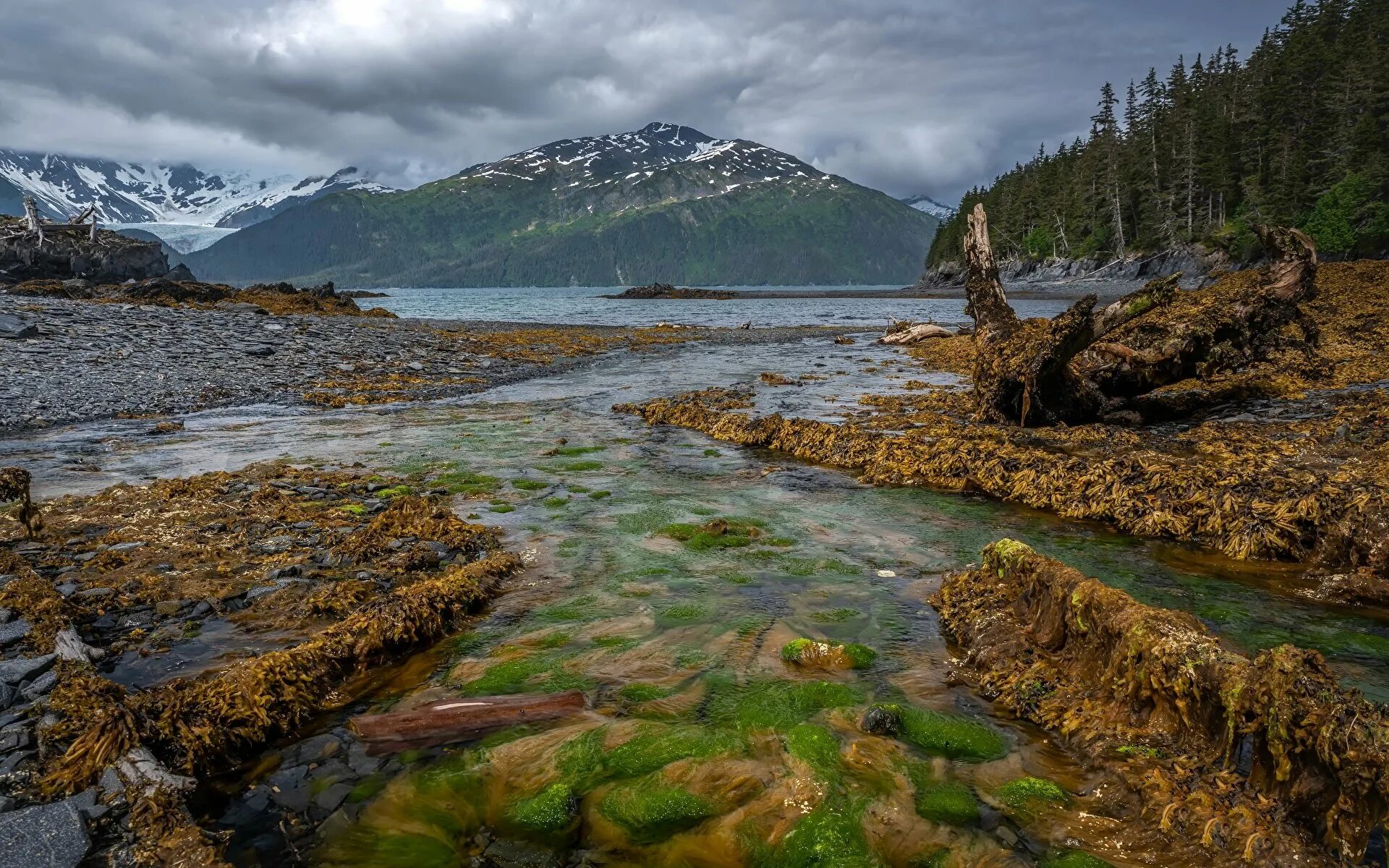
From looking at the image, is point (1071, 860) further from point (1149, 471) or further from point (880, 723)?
point (1149, 471)

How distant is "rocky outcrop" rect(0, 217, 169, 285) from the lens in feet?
163

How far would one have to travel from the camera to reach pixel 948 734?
4.76 m

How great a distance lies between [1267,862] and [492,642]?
5.52m

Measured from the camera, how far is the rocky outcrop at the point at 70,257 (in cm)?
4959

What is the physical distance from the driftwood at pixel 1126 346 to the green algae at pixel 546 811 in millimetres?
11647

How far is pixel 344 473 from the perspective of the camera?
11492 millimetres

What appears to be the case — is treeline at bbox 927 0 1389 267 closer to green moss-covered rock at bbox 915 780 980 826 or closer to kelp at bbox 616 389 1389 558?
kelp at bbox 616 389 1389 558

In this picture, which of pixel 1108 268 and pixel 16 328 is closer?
pixel 16 328

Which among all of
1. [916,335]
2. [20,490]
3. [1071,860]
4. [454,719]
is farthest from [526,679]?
[916,335]

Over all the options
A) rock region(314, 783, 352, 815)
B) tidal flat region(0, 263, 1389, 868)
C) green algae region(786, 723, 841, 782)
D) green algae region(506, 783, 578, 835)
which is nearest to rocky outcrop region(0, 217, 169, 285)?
tidal flat region(0, 263, 1389, 868)

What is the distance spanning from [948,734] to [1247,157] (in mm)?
110867

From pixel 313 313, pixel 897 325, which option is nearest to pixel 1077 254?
pixel 897 325

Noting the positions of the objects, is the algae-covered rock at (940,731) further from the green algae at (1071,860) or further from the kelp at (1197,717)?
the green algae at (1071,860)

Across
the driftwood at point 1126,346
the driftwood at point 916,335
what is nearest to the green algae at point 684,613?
the driftwood at point 1126,346
